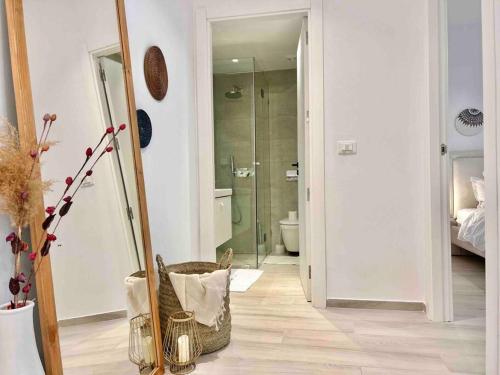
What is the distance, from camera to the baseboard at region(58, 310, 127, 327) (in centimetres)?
113

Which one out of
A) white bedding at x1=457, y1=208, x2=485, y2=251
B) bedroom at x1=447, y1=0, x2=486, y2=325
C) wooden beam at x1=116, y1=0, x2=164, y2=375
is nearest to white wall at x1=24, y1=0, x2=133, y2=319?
wooden beam at x1=116, y1=0, x2=164, y2=375

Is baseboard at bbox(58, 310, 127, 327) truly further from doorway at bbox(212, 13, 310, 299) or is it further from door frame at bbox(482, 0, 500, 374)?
doorway at bbox(212, 13, 310, 299)

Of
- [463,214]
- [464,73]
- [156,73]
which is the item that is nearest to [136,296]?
[156,73]

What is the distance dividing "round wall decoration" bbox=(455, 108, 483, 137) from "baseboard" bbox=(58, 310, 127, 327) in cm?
424

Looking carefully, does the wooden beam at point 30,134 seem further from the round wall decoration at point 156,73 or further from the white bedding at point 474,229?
the white bedding at point 474,229

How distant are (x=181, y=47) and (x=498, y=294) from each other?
2.27 meters

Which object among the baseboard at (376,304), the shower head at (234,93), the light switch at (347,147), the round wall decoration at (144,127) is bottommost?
the baseboard at (376,304)

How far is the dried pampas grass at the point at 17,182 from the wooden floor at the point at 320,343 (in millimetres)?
435

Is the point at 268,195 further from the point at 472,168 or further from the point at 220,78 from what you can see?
the point at 472,168

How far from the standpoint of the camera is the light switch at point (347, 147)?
2.39 meters

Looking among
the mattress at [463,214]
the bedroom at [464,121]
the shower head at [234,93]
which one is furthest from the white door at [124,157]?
the bedroom at [464,121]

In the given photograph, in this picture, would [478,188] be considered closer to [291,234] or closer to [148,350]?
[291,234]

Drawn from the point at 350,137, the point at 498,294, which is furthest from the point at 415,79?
the point at 498,294

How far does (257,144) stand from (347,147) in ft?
6.71
